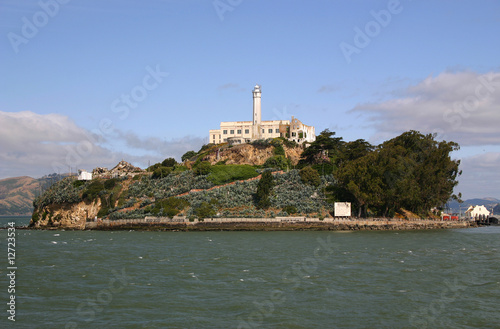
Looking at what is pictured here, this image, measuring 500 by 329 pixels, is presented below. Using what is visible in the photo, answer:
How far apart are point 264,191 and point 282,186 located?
5.62m

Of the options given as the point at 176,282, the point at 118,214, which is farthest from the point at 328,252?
the point at 118,214

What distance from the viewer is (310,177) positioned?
8425 centimetres

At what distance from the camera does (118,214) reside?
79562 mm

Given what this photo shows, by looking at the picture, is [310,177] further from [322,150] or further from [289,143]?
[289,143]

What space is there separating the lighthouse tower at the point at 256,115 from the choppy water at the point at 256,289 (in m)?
68.4

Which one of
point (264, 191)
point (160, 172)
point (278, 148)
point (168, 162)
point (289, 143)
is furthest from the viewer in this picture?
point (289, 143)

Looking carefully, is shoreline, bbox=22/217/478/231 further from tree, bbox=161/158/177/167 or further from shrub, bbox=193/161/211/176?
tree, bbox=161/158/177/167

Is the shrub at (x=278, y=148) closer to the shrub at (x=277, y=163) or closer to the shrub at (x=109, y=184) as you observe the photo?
the shrub at (x=277, y=163)

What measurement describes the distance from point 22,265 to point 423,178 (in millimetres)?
61859

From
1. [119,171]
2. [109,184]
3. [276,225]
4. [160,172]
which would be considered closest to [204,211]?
[276,225]

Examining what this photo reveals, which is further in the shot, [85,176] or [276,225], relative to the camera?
[85,176]

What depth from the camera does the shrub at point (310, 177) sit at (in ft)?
275

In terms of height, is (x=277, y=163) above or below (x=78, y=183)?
above

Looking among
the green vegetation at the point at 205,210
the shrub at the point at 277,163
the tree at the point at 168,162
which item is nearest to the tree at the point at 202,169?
the tree at the point at 168,162
